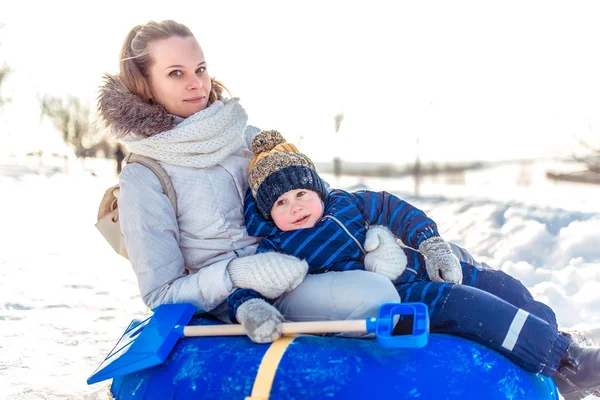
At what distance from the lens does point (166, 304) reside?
7.48ft

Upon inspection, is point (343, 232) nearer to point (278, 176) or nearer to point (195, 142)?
point (278, 176)

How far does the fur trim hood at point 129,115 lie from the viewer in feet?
8.27

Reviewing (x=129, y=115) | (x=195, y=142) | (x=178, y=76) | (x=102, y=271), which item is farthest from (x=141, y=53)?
(x=102, y=271)

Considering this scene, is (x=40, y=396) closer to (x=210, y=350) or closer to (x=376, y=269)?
(x=210, y=350)

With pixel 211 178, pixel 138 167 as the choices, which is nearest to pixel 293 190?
pixel 211 178

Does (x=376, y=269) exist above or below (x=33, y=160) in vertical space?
above

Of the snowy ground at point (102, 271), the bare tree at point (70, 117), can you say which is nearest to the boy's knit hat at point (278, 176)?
the snowy ground at point (102, 271)

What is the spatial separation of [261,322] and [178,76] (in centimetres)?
119

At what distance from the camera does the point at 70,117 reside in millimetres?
40562

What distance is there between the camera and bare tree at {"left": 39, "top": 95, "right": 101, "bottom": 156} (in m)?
39.9

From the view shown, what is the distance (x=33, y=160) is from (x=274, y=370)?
30855 millimetres

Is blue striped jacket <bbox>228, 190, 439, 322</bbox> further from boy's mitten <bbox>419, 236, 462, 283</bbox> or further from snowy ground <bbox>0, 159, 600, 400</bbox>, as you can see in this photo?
snowy ground <bbox>0, 159, 600, 400</bbox>

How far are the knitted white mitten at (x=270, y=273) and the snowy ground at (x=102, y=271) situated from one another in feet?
4.10

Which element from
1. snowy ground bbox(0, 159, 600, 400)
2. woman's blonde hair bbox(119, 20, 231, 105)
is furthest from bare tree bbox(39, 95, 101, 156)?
woman's blonde hair bbox(119, 20, 231, 105)
